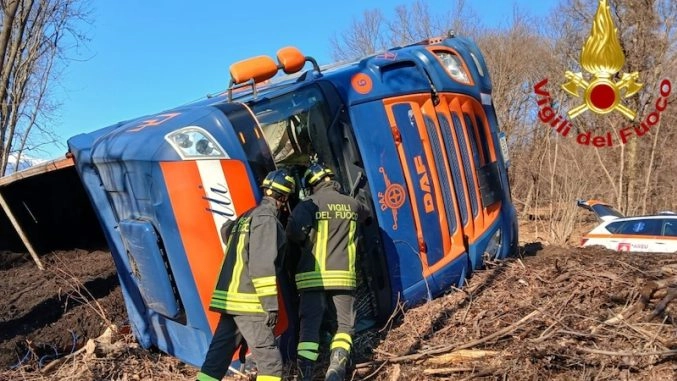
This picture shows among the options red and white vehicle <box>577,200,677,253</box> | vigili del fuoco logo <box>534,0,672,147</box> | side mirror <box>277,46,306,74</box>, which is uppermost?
side mirror <box>277,46,306,74</box>

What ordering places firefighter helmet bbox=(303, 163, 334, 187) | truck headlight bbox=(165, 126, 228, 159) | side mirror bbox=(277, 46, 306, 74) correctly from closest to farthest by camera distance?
truck headlight bbox=(165, 126, 228, 159) → firefighter helmet bbox=(303, 163, 334, 187) → side mirror bbox=(277, 46, 306, 74)

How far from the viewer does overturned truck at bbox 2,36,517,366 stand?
3824 mm

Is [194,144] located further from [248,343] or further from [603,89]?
[603,89]

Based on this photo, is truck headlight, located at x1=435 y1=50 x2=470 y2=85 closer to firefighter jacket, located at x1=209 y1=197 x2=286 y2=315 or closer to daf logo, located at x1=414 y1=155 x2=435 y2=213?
daf logo, located at x1=414 y1=155 x2=435 y2=213

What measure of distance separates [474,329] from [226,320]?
6.01 feet

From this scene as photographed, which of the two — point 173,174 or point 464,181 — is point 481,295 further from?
→ point 173,174

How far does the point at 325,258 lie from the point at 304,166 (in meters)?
0.91

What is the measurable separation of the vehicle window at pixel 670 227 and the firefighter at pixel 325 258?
9006 mm

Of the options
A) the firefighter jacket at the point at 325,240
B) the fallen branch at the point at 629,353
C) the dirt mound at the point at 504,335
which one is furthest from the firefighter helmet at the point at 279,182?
the fallen branch at the point at 629,353

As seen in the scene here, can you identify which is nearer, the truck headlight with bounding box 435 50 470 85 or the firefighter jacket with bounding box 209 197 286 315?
the firefighter jacket with bounding box 209 197 286 315

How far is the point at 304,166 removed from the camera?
4.59 metres

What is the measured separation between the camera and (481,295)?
492 cm

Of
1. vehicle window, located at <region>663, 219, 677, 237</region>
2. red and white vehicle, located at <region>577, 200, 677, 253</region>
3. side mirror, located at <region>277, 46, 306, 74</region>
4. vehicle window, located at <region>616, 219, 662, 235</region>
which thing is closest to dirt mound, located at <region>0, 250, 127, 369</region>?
side mirror, located at <region>277, 46, 306, 74</region>

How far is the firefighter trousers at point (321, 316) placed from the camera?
12.6 feet
